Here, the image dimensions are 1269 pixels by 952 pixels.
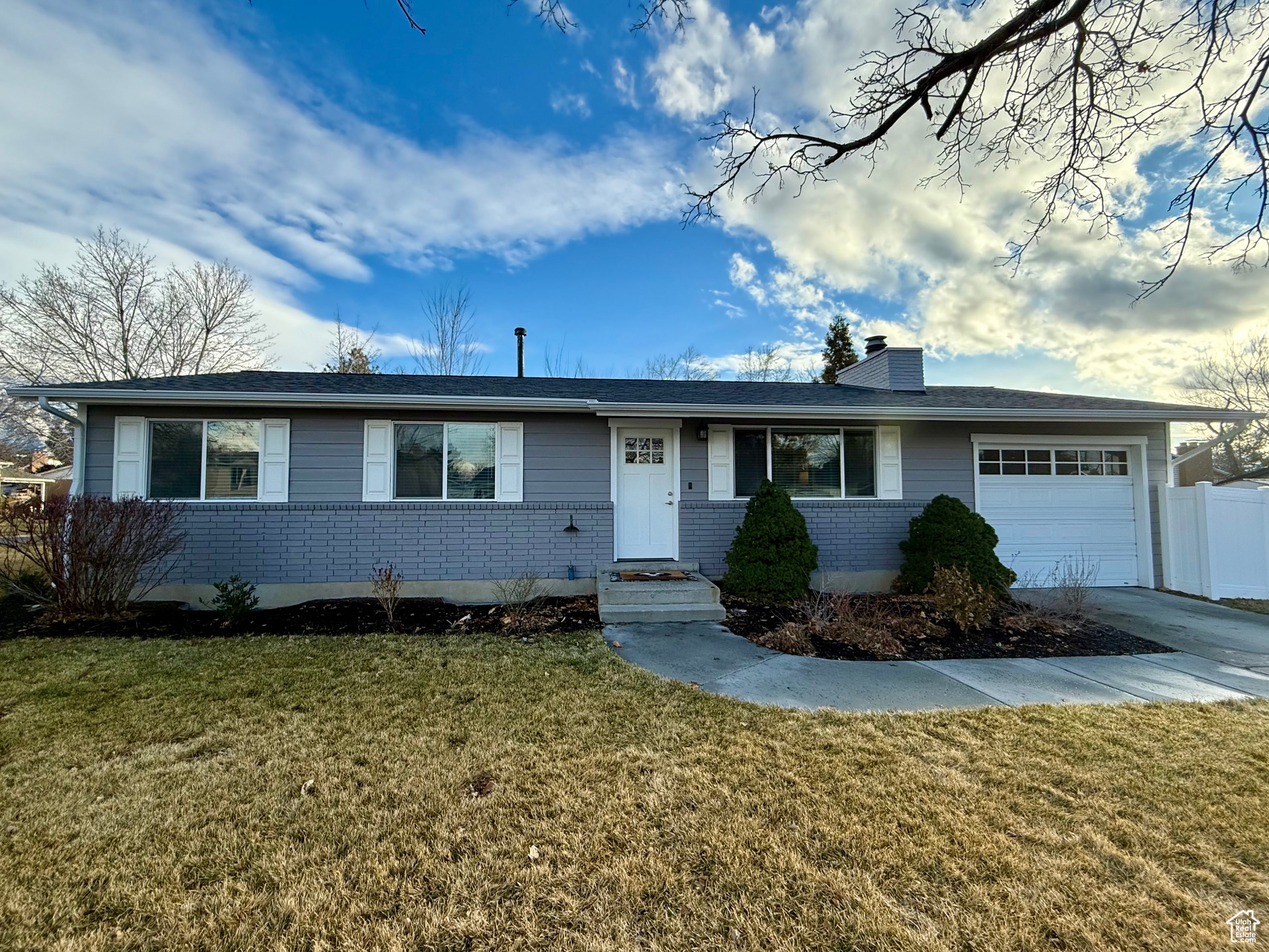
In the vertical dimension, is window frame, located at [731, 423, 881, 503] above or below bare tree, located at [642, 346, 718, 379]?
below

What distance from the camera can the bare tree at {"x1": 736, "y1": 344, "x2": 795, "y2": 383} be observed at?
23084mm

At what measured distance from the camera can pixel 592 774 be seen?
104 inches

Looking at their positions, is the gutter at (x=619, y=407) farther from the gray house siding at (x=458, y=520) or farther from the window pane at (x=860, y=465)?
the window pane at (x=860, y=465)

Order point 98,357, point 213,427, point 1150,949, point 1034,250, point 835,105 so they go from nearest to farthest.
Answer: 1. point 1150,949
2. point 835,105
3. point 1034,250
4. point 213,427
5. point 98,357

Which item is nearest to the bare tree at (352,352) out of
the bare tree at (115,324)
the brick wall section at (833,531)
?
the bare tree at (115,324)

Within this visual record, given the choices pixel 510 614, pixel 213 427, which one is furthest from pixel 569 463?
pixel 213 427

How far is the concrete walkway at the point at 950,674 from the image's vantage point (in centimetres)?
376

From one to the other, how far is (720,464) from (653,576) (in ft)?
6.67

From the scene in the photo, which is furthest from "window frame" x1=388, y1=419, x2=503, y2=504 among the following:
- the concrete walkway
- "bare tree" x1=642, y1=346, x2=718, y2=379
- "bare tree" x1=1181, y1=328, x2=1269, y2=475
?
"bare tree" x1=1181, y1=328, x2=1269, y2=475

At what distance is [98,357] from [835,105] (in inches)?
938

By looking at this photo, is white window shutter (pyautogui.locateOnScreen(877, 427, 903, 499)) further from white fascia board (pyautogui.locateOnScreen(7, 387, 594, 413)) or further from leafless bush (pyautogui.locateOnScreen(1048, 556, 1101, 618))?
white fascia board (pyautogui.locateOnScreen(7, 387, 594, 413))

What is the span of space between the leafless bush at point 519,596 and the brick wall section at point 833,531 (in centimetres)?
223

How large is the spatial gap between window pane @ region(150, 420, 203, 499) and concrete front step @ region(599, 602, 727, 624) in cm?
579

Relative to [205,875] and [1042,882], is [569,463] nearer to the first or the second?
[205,875]
